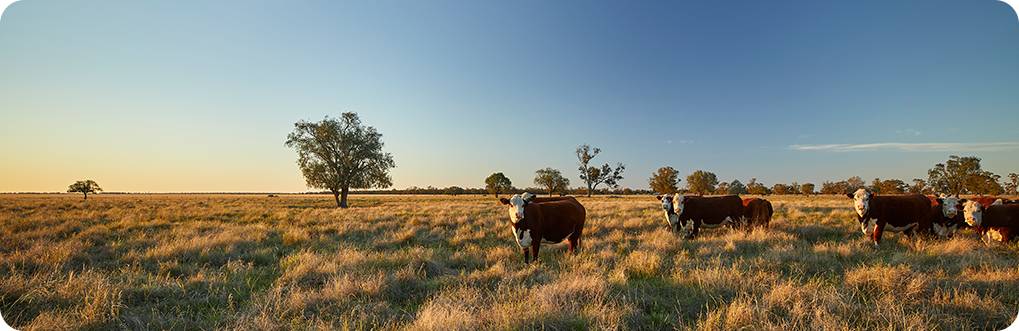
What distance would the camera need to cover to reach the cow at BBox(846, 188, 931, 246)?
1107 centimetres

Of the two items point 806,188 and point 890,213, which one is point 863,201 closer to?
A: point 890,213

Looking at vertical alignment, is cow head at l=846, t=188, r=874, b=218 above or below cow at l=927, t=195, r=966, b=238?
above

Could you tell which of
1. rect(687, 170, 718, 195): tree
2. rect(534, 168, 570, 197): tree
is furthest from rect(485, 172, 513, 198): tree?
rect(687, 170, 718, 195): tree

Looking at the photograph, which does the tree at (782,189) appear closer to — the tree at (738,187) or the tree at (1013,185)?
the tree at (738,187)

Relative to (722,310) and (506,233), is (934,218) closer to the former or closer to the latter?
(722,310)

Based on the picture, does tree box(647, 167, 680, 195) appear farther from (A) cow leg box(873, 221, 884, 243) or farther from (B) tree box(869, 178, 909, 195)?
(A) cow leg box(873, 221, 884, 243)

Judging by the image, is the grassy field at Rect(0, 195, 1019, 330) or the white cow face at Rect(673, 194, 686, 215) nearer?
the grassy field at Rect(0, 195, 1019, 330)

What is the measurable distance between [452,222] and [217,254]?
30.4 ft

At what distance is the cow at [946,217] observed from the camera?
11719 mm

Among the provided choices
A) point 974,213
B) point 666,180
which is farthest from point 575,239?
point 666,180

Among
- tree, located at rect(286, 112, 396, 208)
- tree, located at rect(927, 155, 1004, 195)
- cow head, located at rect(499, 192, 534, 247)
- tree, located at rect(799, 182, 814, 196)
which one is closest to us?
cow head, located at rect(499, 192, 534, 247)

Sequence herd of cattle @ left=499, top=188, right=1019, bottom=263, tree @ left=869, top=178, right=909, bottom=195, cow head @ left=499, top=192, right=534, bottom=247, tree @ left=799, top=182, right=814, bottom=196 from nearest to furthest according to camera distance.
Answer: cow head @ left=499, top=192, right=534, bottom=247, herd of cattle @ left=499, top=188, right=1019, bottom=263, tree @ left=869, top=178, right=909, bottom=195, tree @ left=799, top=182, right=814, bottom=196

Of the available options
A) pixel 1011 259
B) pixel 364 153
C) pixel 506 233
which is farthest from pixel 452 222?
pixel 364 153

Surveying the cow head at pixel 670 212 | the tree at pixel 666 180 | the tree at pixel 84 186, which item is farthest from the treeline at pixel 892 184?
the tree at pixel 84 186
